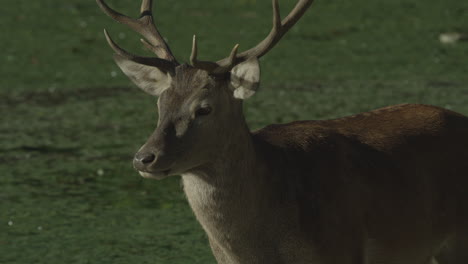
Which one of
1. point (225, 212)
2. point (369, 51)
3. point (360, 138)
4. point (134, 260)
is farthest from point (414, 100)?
point (225, 212)

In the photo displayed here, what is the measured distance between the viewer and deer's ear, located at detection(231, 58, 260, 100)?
4355 mm

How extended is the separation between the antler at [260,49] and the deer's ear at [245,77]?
0.03 meters

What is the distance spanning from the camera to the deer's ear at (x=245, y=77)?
4.36m

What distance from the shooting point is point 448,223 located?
4.65 metres

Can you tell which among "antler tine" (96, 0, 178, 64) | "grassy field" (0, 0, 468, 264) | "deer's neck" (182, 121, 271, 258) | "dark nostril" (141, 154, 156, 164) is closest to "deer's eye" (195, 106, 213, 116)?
"deer's neck" (182, 121, 271, 258)

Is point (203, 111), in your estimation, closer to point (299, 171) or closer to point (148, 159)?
point (148, 159)

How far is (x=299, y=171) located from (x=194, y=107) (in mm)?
528

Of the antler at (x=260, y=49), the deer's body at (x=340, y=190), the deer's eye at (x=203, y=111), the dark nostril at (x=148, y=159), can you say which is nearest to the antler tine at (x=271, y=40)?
the antler at (x=260, y=49)

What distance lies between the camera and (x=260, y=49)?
14.8ft

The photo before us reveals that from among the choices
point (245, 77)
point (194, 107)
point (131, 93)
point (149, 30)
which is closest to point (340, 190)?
point (245, 77)

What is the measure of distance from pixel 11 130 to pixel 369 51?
330 cm

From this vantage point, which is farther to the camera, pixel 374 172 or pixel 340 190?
pixel 374 172

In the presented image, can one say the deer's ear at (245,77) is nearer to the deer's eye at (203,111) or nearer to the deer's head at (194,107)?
the deer's head at (194,107)

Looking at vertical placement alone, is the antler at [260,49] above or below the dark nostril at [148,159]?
above
